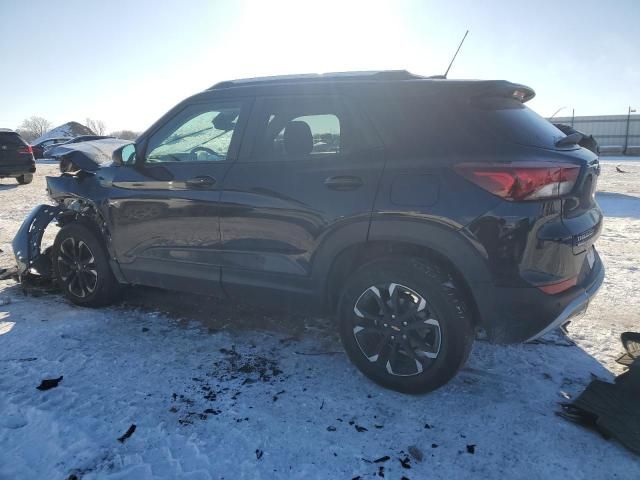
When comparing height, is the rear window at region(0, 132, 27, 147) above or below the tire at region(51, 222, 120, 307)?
above

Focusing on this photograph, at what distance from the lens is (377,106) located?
2838mm

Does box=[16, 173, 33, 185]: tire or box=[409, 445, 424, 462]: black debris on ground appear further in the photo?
box=[16, 173, 33, 185]: tire

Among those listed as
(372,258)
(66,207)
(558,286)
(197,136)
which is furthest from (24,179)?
(558,286)

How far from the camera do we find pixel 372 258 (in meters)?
2.89

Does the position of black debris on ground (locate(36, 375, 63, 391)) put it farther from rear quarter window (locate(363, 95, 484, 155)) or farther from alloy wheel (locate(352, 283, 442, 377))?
rear quarter window (locate(363, 95, 484, 155))

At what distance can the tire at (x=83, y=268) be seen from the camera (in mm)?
4121

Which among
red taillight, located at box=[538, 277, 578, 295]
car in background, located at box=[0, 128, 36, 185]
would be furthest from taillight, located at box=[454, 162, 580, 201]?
car in background, located at box=[0, 128, 36, 185]

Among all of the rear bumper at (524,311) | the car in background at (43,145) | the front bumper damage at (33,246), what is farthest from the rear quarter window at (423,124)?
the car in background at (43,145)

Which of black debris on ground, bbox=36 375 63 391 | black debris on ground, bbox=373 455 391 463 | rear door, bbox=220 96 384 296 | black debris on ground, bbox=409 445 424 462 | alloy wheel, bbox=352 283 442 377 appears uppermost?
rear door, bbox=220 96 384 296

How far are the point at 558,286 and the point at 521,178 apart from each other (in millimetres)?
642

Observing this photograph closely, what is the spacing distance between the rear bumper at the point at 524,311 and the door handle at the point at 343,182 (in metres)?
0.98

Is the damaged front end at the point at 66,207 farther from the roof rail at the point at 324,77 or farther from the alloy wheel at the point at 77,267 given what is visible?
the roof rail at the point at 324,77

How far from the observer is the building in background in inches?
1146

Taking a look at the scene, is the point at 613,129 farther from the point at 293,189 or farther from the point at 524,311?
the point at 293,189
